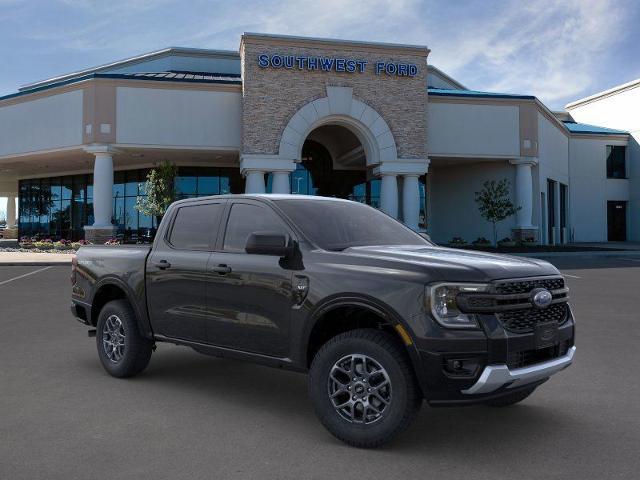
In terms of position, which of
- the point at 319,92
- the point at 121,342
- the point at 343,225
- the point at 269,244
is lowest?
the point at 121,342

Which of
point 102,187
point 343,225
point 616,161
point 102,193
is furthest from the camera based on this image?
point 616,161

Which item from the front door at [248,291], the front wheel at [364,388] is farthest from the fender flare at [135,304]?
the front wheel at [364,388]

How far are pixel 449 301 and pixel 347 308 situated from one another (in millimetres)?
880

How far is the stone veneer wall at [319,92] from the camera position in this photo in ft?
97.6

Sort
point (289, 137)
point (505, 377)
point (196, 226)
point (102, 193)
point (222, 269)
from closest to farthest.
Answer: point (505, 377)
point (222, 269)
point (196, 226)
point (289, 137)
point (102, 193)

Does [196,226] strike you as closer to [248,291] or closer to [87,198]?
[248,291]

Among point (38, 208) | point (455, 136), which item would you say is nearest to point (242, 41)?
point (455, 136)

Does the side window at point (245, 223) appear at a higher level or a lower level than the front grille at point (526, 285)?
higher

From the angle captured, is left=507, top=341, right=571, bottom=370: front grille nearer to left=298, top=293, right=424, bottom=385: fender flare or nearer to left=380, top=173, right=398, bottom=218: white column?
left=298, top=293, right=424, bottom=385: fender flare

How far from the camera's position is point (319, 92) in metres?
30.4

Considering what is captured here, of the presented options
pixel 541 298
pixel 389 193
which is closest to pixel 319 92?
pixel 389 193

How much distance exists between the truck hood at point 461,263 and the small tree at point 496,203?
1143 inches

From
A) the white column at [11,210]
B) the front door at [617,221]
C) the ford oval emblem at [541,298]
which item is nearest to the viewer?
the ford oval emblem at [541,298]

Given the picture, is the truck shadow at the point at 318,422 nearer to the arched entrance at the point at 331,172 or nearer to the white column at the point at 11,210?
the arched entrance at the point at 331,172
